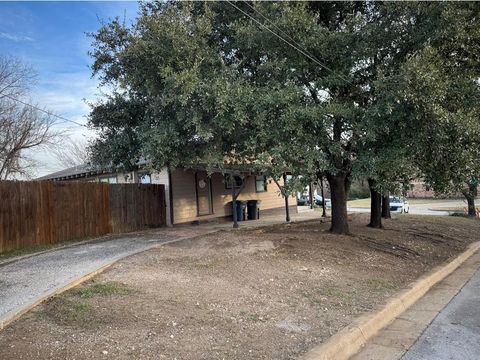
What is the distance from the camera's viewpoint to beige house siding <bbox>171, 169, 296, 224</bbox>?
60.5 feet

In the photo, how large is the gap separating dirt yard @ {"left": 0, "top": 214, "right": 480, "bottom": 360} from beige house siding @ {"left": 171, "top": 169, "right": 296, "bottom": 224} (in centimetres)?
721

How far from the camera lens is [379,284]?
805 centimetres

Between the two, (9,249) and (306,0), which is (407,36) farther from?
(9,249)

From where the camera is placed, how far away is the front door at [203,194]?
19491 mm

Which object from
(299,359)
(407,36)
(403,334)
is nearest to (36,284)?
(299,359)

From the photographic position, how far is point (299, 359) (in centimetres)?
450

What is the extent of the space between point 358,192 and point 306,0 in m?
56.3

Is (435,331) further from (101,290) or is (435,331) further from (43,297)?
(43,297)

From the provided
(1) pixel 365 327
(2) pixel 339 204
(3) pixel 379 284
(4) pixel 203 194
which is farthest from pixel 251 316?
(4) pixel 203 194

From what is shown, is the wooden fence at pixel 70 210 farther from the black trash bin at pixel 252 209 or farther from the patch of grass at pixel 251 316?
the patch of grass at pixel 251 316

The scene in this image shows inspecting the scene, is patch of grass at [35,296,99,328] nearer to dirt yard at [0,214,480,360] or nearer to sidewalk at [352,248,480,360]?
dirt yard at [0,214,480,360]

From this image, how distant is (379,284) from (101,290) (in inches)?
186

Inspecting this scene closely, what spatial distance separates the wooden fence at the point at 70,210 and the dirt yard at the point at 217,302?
4.43m

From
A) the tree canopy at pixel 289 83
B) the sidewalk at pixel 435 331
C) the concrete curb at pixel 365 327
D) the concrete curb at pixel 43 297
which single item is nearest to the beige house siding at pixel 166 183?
the tree canopy at pixel 289 83
